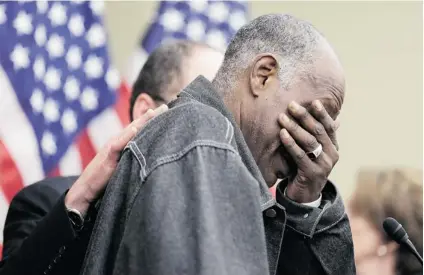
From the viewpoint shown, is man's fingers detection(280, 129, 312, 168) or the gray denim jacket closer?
the gray denim jacket

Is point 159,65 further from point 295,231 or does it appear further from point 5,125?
point 295,231

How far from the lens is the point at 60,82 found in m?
2.79

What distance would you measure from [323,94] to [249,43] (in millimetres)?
190

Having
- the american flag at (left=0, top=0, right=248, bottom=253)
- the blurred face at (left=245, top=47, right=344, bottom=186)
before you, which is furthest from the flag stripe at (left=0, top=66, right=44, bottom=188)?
the blurred face at (left=245, top=47, right=344, bottom=186)

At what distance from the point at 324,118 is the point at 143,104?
3.16ft

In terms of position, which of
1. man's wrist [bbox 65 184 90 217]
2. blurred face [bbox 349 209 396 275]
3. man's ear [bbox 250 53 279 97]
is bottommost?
blurred face [bbox 349 209 396 275]

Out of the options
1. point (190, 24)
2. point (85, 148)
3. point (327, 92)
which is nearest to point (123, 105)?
point (85, 148)

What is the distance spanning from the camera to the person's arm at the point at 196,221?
3.14 ft

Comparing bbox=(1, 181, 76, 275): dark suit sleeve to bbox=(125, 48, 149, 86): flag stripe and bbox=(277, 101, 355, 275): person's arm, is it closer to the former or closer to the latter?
bbox=(277, 101, 355, 275): person's arm

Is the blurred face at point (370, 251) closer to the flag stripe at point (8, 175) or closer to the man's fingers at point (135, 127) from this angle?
the flag stripe at point (8, 175)

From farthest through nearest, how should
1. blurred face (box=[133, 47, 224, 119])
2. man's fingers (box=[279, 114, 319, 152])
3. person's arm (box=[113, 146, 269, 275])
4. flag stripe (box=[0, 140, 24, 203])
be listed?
flag stripe (box=[0, 140, 24, 203]) → blurred face (box=[133, 47, 224, 119]) → man's fingers (box=[279, 114, 319, 152]) → person's arm (box=[113, 146, 269, 275])

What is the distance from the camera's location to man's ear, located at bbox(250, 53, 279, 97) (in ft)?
4.58

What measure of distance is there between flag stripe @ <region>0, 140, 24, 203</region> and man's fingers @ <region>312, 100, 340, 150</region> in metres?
1.39

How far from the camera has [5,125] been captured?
2.57m
